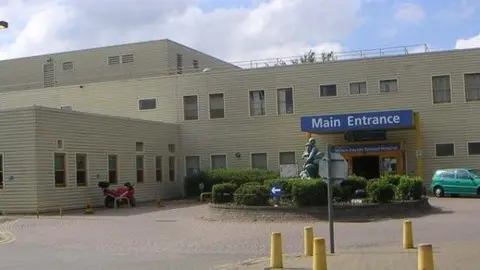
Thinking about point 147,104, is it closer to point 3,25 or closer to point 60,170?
point 60,170

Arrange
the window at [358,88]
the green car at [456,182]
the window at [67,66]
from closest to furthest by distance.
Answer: the green car at [456,182], the window at [358,88], the window at [67,66]

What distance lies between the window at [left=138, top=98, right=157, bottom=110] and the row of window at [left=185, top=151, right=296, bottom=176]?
12.5ft

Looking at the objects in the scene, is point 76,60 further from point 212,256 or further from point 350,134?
point 212,256

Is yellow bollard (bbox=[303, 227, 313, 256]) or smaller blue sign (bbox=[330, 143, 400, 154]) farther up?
smaller blue sign (bbox=[330, 143, 400, 154])

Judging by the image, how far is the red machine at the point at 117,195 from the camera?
31141mm

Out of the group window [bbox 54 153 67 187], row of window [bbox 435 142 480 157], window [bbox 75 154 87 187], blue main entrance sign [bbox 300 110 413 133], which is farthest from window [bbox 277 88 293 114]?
window [bbox 54 153 67 187]

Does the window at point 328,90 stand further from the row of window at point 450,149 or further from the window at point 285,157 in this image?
the row of window at point 450,149

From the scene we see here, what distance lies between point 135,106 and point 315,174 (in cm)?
1871

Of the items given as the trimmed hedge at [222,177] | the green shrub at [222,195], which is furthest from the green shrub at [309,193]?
the trimmed hedge at [222,177]

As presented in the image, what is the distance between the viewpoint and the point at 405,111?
33469mm

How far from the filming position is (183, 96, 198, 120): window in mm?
40719

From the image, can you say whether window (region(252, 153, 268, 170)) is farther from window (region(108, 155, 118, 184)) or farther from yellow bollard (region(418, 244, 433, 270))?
yellow bollard (region(418, 244, 433, 270))

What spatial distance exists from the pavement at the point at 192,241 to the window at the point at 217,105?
47.2 feet

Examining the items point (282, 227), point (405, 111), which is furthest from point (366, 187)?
point (405, 111)
